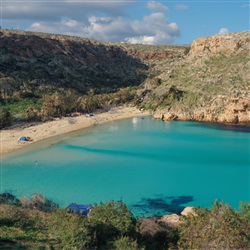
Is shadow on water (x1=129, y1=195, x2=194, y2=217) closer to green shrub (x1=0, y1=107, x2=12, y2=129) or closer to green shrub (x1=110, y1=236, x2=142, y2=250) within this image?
green shrub (x1=110, y1=236, x2=142, y2=250)

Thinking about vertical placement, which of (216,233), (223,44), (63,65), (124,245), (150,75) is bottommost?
Result: (124,245)

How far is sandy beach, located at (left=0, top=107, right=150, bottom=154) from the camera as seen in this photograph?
30.1 metres

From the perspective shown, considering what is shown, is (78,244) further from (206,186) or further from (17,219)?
(206,186)

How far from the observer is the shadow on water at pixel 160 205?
1611cm

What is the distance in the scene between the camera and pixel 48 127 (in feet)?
118

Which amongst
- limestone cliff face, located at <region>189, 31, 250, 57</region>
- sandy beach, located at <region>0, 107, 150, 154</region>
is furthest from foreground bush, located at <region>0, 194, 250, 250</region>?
limestone cliff face, located at <region>189, 31, 250, 57</region>

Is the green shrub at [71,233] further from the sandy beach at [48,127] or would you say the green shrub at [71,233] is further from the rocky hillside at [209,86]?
the rocky hillside at [209,86]

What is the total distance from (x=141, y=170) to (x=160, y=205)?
5.83 metres

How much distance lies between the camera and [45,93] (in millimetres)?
50906

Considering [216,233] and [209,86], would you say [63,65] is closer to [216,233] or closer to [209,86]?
[209,86]

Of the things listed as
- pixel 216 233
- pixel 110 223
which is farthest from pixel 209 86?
pixel 216 233

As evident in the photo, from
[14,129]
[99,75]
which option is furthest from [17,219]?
[99,75]

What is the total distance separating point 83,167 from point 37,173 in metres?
3.73

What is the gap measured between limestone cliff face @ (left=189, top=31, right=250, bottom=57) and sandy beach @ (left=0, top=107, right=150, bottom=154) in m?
19.6
